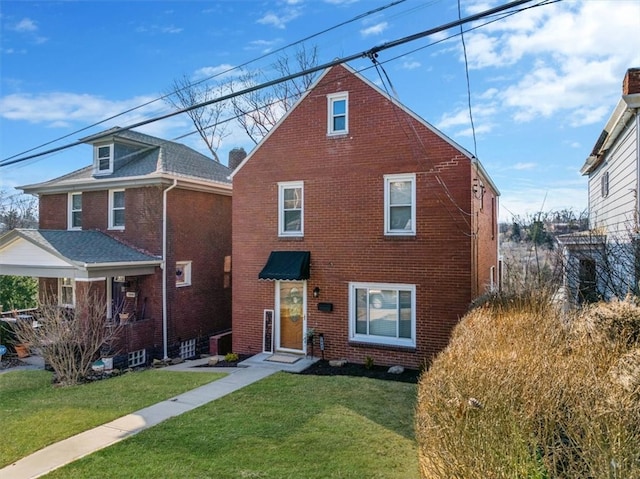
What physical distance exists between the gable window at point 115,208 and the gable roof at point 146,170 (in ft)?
1.48

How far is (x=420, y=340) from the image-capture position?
1170 centimetres

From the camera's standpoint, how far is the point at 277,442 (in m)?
6.50

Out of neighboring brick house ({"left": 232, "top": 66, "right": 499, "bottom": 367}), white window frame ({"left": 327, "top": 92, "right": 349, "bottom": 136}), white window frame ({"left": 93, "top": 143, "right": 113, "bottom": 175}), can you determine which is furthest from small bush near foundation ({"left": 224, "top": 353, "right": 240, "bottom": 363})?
white window frame ({"left": 93, "top": 143, "right": 113, "bottom": 175})

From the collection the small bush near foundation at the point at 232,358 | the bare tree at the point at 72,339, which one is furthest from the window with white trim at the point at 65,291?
the small bush near foundation at the point at 232,358

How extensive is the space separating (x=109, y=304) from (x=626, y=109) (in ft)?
54.8

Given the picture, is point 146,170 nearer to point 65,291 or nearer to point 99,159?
point 99,159

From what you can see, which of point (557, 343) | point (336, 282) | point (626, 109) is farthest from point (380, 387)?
point (626, 109)

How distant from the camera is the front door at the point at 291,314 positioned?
1337 centimetres

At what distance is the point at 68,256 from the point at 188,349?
17.8ft

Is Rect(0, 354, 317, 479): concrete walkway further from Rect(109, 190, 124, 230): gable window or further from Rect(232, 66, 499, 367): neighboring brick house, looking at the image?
Rect(109, 190, 124, 230): gable window

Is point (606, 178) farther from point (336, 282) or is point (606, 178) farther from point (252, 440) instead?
point (252, 440)

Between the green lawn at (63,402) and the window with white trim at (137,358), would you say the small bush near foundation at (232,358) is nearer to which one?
the green lawn at (63,402)

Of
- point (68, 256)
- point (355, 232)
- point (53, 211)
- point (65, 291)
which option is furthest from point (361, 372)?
point (53, 211)

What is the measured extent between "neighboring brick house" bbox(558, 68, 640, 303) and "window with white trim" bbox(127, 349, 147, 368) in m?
13.2
